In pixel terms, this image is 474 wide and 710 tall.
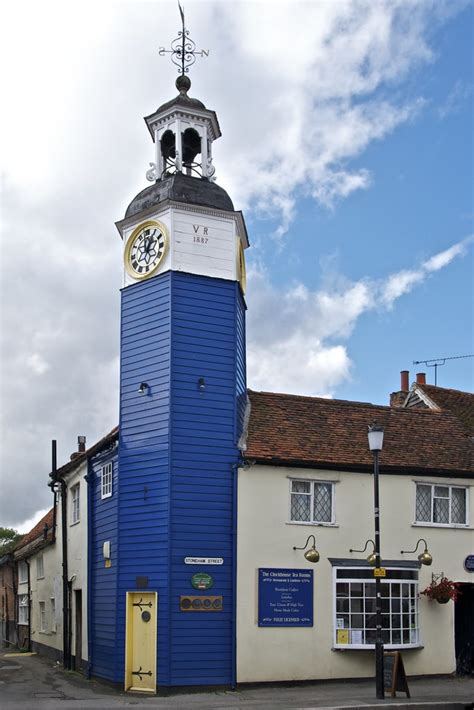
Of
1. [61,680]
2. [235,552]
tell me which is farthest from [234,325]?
[61,680]

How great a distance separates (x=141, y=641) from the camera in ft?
64.0

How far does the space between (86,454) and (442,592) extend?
1004cm

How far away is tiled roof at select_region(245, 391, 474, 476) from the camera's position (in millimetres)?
21453

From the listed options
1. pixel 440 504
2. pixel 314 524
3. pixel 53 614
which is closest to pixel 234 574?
pixel 314 524

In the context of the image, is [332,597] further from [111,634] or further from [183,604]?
[111,634]

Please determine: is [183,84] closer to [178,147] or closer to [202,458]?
[178,147]

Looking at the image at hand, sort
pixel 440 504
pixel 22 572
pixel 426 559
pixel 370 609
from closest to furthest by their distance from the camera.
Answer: pixel 426 559 → pixel 370 609 → pixel 440 504 → pixel 22 572

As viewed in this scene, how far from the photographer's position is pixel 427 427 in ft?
79.9

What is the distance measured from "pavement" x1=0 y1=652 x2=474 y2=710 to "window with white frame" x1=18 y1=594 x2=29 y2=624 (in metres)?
14.4

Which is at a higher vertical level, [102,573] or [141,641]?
[102,573]

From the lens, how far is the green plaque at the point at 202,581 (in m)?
19.5

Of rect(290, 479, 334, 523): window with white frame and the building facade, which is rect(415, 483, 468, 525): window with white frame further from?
rect(290, 479, 334, 523): window with white frame

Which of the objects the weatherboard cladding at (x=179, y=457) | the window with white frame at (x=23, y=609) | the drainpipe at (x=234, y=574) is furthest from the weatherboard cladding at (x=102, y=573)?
the window with white frame at (x=23, y=609)

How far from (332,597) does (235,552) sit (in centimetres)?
269
